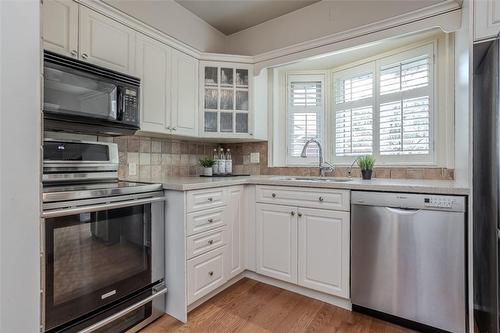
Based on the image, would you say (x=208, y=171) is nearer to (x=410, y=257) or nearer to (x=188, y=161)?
(x=188, y=161)

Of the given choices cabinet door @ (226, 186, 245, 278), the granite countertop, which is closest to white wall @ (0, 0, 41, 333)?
the granite countertop

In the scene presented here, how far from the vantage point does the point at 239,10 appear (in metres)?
2.63

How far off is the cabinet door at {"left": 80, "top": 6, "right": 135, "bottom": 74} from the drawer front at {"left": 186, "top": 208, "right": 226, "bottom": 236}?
1.16 metres

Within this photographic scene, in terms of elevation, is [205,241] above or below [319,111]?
below

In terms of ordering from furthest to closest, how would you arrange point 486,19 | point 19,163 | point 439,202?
point 439,202 → point 486,19 → point 19,163

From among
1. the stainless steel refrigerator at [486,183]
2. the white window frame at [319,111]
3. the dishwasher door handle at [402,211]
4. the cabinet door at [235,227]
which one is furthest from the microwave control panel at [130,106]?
the stainless steel refrigerator at [486,183]

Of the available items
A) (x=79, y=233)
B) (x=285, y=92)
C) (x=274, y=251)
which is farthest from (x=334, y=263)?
(x=285, y=92)

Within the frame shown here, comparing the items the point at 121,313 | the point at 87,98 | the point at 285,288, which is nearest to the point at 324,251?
the point at 285,288

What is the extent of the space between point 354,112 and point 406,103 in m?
0.45

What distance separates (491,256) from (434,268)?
0.28 m

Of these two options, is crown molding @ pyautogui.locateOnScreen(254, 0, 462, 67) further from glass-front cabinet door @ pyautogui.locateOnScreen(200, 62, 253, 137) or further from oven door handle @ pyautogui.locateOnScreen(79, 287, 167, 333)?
oven door handle @ pyautogui.locateOnScreen(79, 287, 167, 333)

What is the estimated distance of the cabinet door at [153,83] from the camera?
2.01 m

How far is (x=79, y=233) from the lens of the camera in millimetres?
1364

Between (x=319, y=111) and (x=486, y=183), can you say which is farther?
(x=319, y=111)
